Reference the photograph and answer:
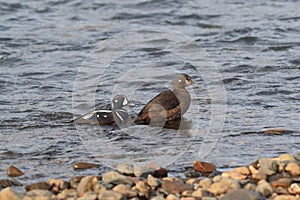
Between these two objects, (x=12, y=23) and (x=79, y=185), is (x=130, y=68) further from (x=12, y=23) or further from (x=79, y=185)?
(x=79, y=185)

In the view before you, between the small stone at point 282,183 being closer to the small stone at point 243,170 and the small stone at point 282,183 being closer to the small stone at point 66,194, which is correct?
the small stone at point 243,170

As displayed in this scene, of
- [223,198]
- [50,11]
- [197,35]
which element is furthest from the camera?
[50,11]

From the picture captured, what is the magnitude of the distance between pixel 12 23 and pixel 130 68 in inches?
160

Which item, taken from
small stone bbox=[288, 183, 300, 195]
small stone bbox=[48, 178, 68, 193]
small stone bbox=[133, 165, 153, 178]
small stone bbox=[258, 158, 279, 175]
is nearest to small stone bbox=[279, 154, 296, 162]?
small stone bbox=[258, 158, 279, 175]

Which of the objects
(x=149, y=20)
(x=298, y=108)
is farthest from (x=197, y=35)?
(x=298, y=108)

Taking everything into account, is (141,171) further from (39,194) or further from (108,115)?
(108,115)

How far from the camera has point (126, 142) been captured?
831cm

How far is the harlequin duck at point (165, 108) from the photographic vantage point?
9.09m

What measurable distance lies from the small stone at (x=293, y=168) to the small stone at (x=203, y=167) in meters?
0.69

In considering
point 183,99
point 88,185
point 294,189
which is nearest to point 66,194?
point 88,185

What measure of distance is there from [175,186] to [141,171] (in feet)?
1.49

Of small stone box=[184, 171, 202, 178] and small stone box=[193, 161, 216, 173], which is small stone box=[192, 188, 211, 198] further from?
small stone box=[193, 161, 216, 173]

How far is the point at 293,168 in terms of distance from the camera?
6.54 m

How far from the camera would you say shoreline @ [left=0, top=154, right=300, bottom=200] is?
19.8ft
